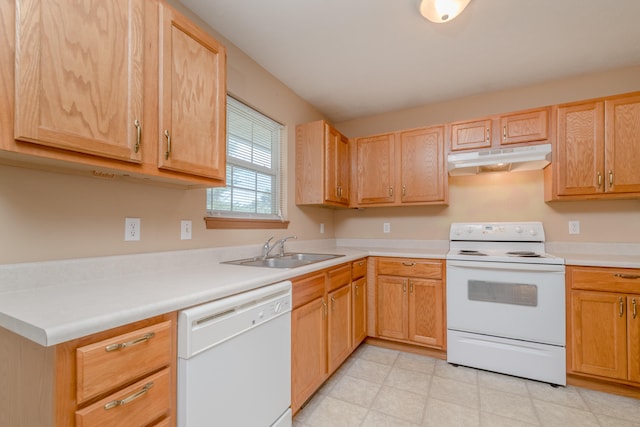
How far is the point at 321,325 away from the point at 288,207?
1.14 meters

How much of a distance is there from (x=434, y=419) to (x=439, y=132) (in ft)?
7.62

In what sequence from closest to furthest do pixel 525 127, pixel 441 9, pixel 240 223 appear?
pixel 441 9 < pixel 240 223 < pixel 525 127

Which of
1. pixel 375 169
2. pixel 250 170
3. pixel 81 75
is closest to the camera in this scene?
pixel 81 75

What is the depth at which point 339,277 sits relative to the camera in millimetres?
2205

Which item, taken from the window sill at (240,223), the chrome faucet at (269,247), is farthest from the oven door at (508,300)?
the window sill at (240,223)

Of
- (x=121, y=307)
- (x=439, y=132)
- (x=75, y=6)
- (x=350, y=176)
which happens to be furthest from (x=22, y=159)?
(x=439, y=132)

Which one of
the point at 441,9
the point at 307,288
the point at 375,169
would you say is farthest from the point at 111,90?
the point at 375,169

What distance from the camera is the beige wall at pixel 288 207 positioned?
Answer: 3.85ft

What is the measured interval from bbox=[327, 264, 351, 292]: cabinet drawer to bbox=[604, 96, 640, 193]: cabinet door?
2.10 metres

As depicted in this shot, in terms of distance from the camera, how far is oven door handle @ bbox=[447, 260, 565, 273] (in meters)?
2.12

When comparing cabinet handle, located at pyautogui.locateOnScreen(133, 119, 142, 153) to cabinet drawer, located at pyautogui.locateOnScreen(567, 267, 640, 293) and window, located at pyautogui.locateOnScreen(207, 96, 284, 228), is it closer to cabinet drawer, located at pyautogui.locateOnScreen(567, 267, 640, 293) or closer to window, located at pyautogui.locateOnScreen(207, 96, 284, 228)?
window, located at pyautogui.locateOnScreen(207, 96, 284, 228)

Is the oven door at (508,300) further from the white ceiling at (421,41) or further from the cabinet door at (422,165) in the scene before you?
the white ceiling at (421,41)

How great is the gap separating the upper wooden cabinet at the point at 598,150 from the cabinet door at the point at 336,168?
1801 mm

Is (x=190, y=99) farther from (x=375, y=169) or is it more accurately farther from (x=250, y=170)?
(x=375, y=169)
